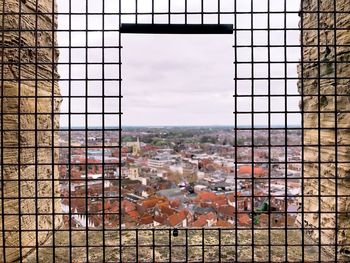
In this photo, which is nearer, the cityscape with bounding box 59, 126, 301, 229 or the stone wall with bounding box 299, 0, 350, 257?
the stone wall with bounding box 299, 0, 350, 257

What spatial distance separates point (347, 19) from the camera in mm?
2982

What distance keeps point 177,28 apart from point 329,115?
1.80 metres

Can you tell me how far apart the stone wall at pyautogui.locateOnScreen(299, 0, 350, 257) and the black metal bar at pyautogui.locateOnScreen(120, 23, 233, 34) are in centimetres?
68

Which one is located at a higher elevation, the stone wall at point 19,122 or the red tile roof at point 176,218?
the stone wall at point 19,122

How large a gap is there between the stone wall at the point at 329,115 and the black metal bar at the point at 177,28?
0.68 m

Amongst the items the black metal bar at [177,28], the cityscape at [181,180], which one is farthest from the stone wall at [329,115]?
the black metal bar at [177,28]

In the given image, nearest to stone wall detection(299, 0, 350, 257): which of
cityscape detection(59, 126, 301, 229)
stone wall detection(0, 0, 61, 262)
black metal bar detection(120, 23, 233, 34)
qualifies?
cityscape detection(59, 126, 301, 229)

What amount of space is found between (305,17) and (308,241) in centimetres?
256

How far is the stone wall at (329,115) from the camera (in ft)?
9.29

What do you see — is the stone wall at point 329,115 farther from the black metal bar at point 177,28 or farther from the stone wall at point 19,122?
the stone wall at point 19,122

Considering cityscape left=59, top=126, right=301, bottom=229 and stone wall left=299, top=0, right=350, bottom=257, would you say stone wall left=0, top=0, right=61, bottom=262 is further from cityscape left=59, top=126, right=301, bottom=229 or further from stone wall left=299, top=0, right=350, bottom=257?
stone wall left=299, top=0, right=350, bottom=257

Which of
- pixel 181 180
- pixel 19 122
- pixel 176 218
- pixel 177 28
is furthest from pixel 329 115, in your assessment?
pixel 181 180

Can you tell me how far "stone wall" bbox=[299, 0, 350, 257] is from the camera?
111 inches

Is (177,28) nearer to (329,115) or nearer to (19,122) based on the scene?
(19,122)
